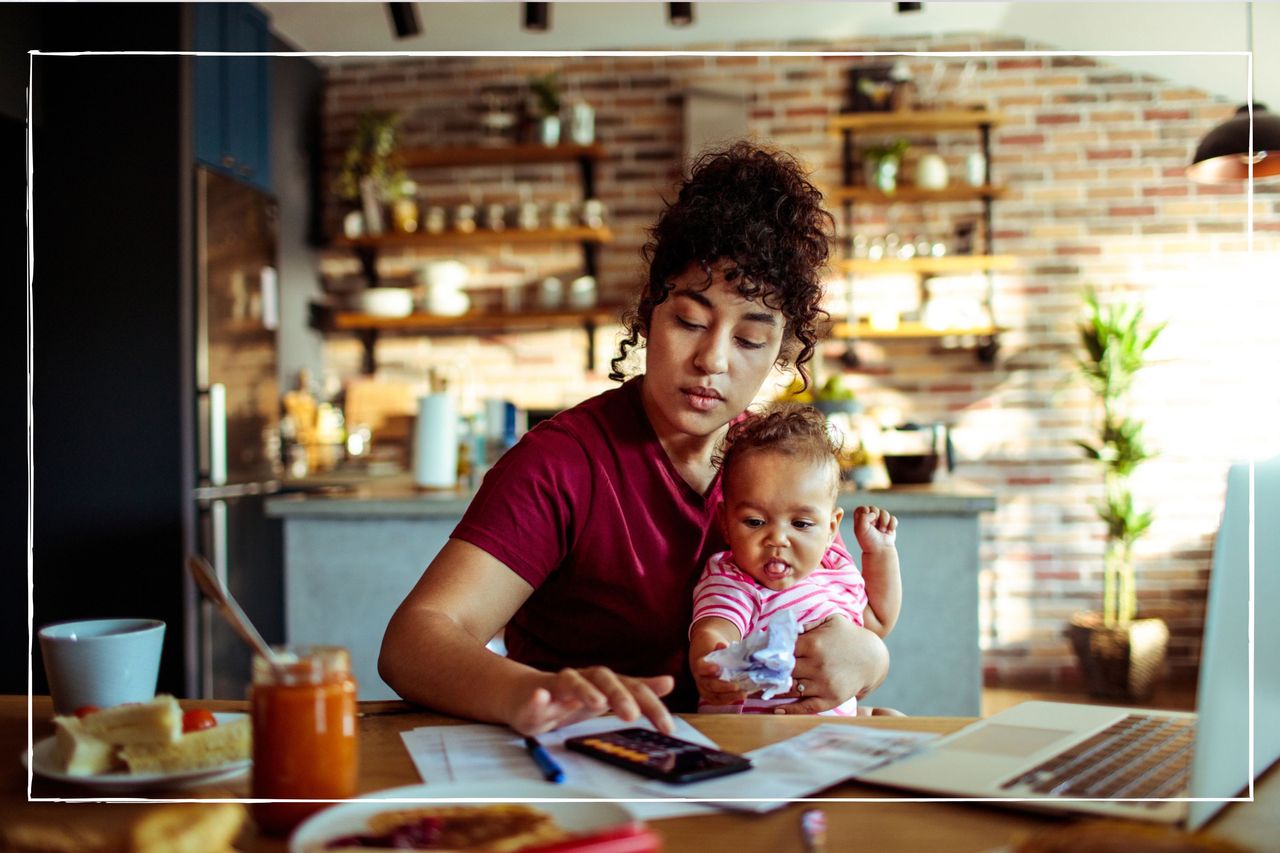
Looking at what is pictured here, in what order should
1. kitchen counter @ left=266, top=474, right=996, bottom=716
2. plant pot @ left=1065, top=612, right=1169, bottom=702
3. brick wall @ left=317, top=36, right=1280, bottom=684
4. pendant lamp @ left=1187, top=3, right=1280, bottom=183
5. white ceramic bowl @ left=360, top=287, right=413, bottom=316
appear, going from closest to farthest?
pendant lamp @ left=1187, top=3, right=1280, bottom=183, kitchen counter @ left=266, top=474, right=996, bottom=716, plant pot @ left=1065, top=612, right=1169, bottom=702, brick wall @ left=317, top=36, right=1280, bottom=684, white ceramic bowl @ left=360, top=287, right=413, bottom=316

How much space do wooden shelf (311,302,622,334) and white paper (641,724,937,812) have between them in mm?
3684

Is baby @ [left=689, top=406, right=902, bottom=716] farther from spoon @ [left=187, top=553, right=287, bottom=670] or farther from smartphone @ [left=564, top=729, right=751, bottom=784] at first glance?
spoon @ [left=187, top=553, right=287, bottom=670]

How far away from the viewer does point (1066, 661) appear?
4.42 meters

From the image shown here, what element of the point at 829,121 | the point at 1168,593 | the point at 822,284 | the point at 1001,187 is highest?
the point at 829,121

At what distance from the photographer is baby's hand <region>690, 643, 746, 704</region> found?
1189 mm

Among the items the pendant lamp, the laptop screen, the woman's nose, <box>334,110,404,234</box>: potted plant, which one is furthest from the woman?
<box>334,110,404,234</box>: potted plant

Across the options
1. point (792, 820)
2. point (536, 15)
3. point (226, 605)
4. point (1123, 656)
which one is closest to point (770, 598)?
point (792, 820)

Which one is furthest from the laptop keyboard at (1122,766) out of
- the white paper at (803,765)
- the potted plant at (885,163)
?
the potted plant at (885,163)

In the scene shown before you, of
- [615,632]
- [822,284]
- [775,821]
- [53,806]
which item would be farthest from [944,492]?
[53,806]

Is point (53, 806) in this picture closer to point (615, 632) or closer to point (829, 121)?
point (615, 632)

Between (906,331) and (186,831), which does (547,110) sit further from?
(186,831)

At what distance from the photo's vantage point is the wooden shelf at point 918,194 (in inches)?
171

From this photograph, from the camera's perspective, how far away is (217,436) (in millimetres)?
3324

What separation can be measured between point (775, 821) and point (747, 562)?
0.60m
